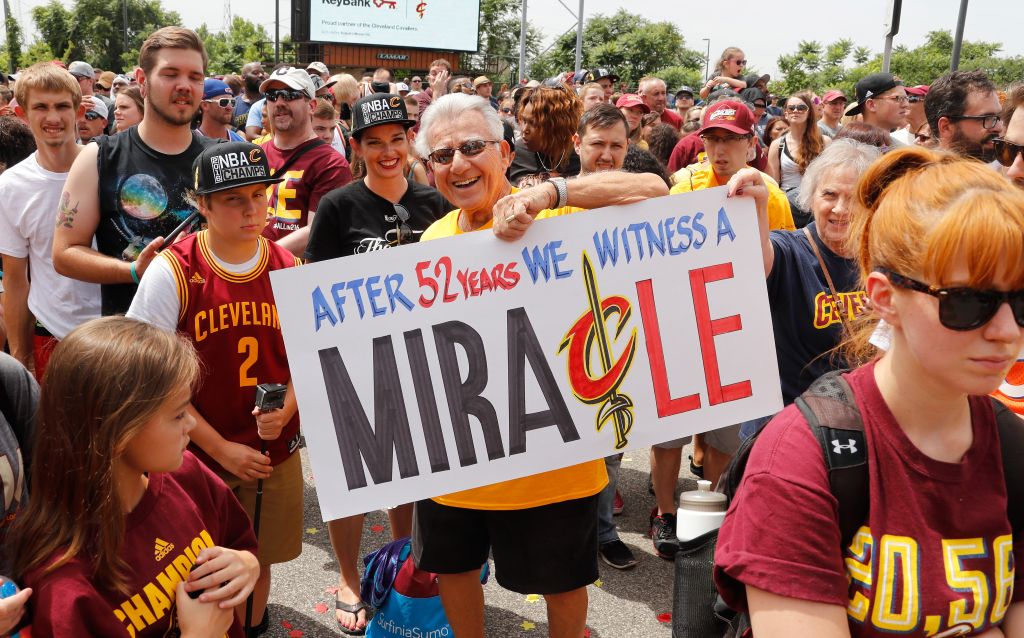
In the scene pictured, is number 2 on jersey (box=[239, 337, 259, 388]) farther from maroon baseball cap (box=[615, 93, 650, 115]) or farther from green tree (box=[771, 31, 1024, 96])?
green tree (box=[771, 31, 1024, 96])

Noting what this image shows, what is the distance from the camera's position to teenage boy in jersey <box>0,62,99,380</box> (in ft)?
12.3

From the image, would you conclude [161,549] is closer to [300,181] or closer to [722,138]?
[300,181]

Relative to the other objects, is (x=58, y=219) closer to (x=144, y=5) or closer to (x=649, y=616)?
(x=649, y=616)

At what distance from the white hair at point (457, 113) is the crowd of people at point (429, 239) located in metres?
0.01

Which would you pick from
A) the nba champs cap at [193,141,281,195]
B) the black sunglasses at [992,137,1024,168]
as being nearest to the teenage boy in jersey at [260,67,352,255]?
the nba champs cap at [193,141,281,195]

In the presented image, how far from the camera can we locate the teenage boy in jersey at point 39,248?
375cm

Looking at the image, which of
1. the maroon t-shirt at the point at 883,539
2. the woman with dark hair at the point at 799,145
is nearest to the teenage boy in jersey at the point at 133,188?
the maroon t-shirt at the point at 883,539

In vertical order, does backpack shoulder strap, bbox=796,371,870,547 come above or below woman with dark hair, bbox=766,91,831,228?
below

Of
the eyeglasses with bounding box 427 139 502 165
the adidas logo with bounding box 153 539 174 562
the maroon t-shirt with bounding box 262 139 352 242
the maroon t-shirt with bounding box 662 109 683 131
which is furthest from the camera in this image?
the maroon t-shirt with bounding box 662 109 683 131

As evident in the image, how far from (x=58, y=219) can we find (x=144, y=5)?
91.1 metres

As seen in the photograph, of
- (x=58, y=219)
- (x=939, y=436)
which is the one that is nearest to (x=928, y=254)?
(x=939, y=436)

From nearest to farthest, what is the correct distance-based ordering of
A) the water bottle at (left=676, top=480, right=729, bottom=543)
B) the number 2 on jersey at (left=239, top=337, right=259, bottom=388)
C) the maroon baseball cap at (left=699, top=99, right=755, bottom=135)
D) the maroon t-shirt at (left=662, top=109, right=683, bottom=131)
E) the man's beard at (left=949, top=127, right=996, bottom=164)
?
1. the water bottle at (left=676, top=480, right=729, bottom=543)
2. the number 2 on jersey at (left=239, top=337, right=259, bottom=388)
3. the man's beard at (left=949, top=127, right=996, bottom=164)
4. the maroon baseball cap at (left=699, top=99, right=755, bottom=135)
5. the maroon t-shirt at (left=662, top=109, right=683, bottom=131)

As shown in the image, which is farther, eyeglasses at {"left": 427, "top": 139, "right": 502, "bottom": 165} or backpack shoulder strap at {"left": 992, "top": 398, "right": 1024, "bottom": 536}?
eyeglasses at {"left": 427, "top": 139, "right": 502, "bottom": 165}

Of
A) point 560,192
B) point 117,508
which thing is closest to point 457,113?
point 560,192
